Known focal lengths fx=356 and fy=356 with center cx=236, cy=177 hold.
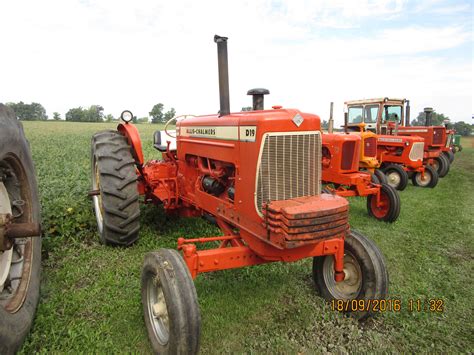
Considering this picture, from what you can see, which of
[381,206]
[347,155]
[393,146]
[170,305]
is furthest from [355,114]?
[170,305]

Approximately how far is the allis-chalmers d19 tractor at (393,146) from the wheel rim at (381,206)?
2297 millimetres

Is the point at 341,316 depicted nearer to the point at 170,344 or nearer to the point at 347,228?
the point at 347,228

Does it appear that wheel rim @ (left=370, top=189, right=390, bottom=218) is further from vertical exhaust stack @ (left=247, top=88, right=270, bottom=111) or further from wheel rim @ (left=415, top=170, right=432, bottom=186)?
wheel rim @ (left=415, top=170, right=432, bottom=186)

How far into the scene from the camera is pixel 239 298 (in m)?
Result: 3.21

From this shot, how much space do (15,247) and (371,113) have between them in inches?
399

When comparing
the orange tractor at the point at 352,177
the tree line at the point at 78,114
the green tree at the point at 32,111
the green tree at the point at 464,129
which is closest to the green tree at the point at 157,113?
the tree line at the point at 78,114

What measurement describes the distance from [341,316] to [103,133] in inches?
128

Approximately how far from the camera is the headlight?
433 centimetres

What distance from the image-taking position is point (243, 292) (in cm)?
331

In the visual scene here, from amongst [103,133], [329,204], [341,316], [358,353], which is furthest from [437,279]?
[103,133]

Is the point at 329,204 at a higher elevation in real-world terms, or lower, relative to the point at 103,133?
lower

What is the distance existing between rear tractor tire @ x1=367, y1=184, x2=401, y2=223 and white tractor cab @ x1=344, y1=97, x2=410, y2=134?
4523 millimetres

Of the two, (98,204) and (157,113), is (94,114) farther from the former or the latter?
(98,204)

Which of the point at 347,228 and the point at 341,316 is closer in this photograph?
the point at 347,228
